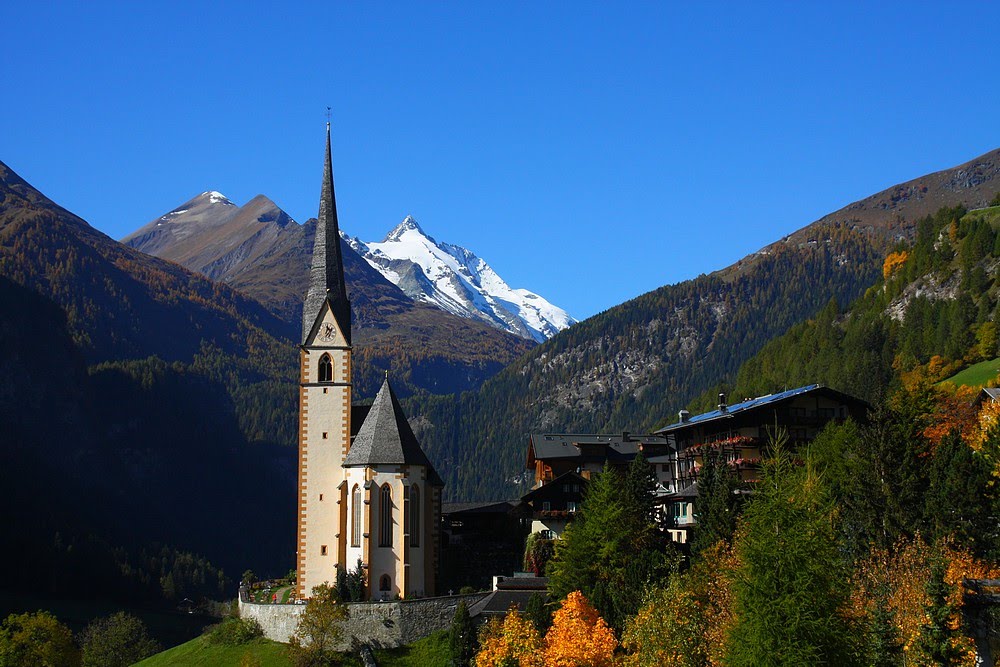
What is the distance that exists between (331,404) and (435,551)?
13.8 m

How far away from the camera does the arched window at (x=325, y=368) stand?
9938 cm

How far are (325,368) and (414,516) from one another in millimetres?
14105

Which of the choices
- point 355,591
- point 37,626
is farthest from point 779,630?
point 37,626

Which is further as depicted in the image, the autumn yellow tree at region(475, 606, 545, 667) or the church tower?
the church tower

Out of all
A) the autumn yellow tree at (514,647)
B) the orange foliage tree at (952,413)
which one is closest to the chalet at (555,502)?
the orange foliage tree at (952,413)

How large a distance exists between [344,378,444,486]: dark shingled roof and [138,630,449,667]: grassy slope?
1483 cm

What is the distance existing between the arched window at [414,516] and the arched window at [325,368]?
11.6m

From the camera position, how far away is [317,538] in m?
95.4

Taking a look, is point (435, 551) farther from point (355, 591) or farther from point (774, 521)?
point (774, 521)

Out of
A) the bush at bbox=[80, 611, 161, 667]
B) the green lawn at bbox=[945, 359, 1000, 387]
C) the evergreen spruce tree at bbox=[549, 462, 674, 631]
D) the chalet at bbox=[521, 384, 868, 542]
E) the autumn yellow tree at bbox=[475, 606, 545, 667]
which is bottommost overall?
the bush at bbox=[80, 611, 161, 667]

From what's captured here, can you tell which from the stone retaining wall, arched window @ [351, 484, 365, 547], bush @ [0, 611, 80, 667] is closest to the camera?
the stone retaining wall

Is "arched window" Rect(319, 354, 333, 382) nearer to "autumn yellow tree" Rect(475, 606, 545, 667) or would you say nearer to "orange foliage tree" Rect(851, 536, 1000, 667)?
"autumn yellow tree" Rect(475, 606, 545, 667)

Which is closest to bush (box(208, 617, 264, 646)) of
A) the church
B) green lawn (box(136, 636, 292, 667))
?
green lawn (box(136, 636, 292, 667))

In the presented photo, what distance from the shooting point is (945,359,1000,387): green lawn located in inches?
5266
